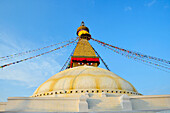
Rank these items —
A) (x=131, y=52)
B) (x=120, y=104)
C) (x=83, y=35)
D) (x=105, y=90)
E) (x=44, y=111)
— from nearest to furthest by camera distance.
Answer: (x=44, y=111)
(x=120, y=104)
(x=105, y=90)
(x=131, y=52)
(x=83, y=35)

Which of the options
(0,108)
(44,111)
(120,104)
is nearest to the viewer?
(44,111)

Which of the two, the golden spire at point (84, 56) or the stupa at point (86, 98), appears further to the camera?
the golden spire at point (84, 56)

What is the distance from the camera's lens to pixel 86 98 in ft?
30.0

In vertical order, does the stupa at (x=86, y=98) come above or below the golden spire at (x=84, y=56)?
below

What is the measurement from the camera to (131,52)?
47.9ft

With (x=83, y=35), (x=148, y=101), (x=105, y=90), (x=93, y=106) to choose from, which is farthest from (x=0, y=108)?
(x=83, y=35)

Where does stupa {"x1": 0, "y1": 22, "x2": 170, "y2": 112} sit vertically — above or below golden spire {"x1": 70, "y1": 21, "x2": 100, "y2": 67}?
below

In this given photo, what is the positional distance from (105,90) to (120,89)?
1.28 meters

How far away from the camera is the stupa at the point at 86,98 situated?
8812 mm

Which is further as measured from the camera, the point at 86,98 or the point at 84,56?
the point at 84,56

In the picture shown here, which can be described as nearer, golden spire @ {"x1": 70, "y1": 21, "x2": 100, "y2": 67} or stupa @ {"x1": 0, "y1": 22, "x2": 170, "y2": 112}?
stupa @ {"x1": 0, "y1": 22, "x2": 170, "y2": 112}

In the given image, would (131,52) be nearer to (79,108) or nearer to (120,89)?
(120,89)

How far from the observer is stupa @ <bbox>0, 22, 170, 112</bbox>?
8812 mm

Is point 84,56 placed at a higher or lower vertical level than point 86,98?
higher
